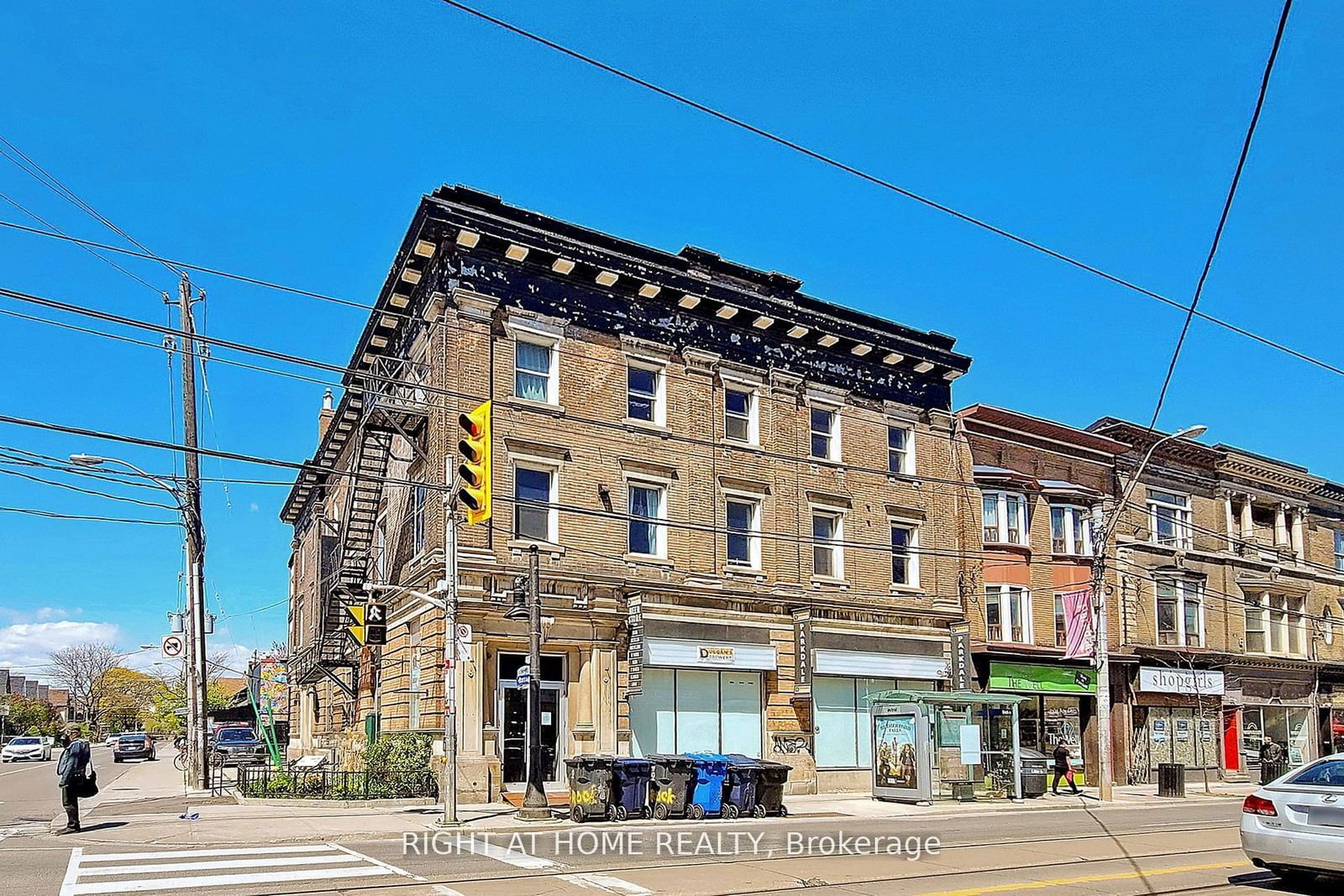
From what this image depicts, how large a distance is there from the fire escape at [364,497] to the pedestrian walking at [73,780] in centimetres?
983

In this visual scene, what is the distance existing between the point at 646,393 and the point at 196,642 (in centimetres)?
1232

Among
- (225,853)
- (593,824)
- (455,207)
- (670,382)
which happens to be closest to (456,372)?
(455,207)

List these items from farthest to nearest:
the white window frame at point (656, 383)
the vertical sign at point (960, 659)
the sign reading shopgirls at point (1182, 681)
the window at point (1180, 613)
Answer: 1. the window at point (1180, 613)
2. the sign reading shopgirls at point (1182, 681)
3. the vertical sign at point (960, 659)
4. the white window frame at point (656, 383)

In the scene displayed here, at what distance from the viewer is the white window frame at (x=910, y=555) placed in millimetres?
33438

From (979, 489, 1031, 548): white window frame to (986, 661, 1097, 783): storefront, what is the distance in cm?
385

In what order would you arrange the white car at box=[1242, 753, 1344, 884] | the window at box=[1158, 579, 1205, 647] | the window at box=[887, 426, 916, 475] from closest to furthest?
the white car at box=[1242, 753, 1344, 884], the window at box=[887, 426, 916, 475], the window at box=[1158, 579, 1205, 647]

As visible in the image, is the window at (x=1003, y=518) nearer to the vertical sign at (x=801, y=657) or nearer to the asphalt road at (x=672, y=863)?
the vertical sign at (x=801, y=657)

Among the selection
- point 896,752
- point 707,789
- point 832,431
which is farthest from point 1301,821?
point 832,431

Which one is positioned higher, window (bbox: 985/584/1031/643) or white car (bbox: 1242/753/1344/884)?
window (bbox: 985/584/1031/643)

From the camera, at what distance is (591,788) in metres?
21.0

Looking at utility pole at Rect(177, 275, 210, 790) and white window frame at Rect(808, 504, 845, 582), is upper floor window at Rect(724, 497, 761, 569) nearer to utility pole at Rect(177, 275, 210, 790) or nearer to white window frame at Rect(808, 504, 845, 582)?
white window frame at Rect(808, 504, 845, 582)

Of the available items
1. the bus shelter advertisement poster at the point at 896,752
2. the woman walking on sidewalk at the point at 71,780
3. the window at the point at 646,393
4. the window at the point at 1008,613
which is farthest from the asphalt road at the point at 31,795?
the window at the point at 1008,613

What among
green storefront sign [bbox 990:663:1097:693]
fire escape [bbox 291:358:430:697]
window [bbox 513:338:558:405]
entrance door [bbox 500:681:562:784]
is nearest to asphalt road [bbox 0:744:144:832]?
fire escape [bbox 291:358:430:697]

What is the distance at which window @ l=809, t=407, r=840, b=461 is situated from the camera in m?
32.7
